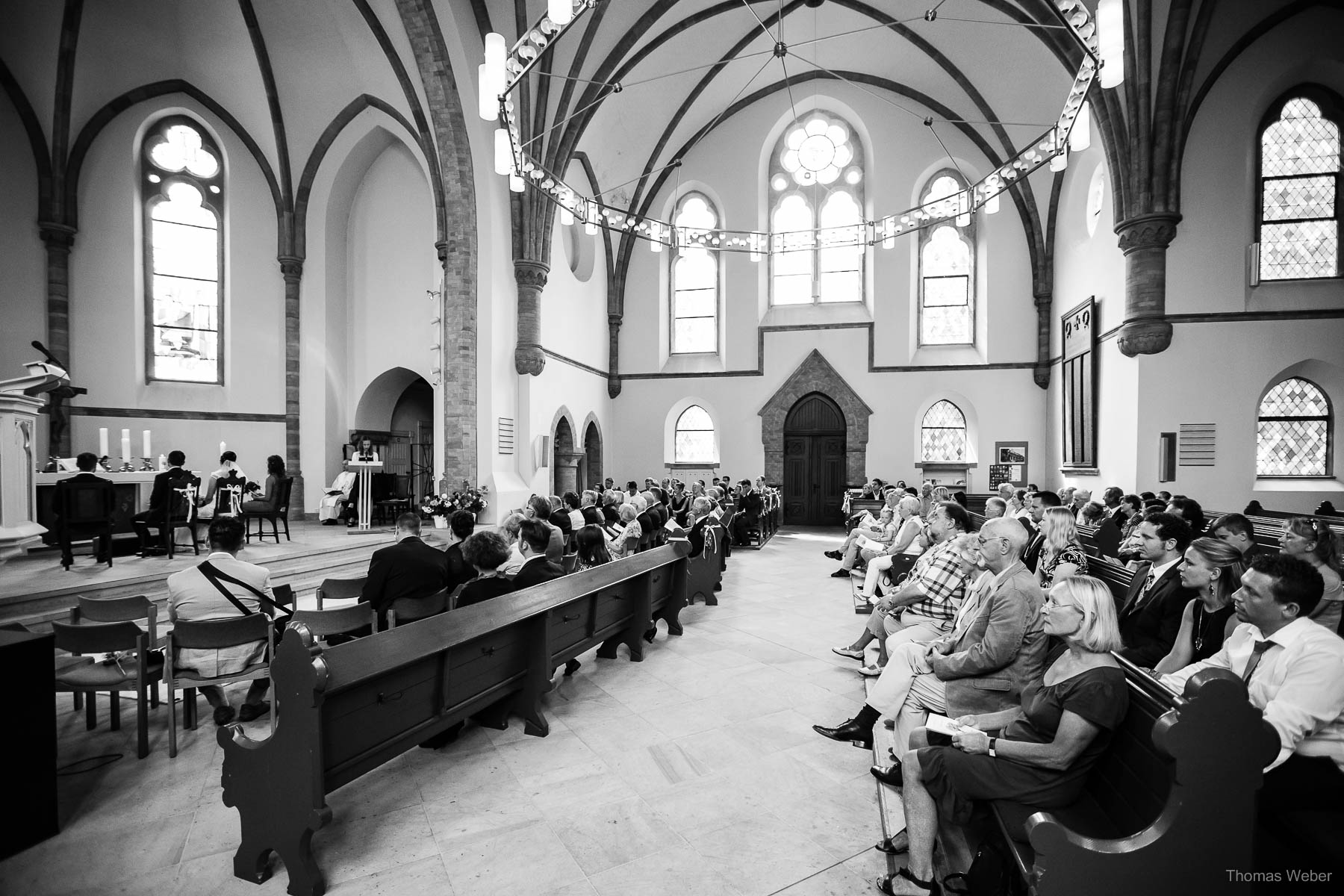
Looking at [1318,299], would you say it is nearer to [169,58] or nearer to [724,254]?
[724,254]

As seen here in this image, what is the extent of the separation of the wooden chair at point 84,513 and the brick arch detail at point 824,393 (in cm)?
1250

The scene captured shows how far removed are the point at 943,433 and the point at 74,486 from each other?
606 inches

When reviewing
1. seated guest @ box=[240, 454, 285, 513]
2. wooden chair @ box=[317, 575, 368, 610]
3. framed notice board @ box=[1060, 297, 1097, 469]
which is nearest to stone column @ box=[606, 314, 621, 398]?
seated guest @ box=[240, 454, 285, 513]

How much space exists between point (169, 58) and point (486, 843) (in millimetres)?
15712

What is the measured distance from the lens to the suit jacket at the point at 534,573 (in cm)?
459

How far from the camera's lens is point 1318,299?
31.7 ft

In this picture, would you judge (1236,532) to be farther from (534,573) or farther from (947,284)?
(947,284)

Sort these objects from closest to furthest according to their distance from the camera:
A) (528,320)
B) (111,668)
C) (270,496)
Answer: (111,668) < (270,496) < (528,320)

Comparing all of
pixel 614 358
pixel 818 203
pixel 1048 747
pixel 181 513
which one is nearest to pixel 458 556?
pixel 1048 747

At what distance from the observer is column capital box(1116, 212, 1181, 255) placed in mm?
9719

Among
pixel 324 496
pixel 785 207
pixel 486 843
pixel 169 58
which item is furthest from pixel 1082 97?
pixel 169 58

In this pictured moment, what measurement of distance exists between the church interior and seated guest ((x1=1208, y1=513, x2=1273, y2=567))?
2.33 metres

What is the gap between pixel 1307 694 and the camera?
1974 millimetres

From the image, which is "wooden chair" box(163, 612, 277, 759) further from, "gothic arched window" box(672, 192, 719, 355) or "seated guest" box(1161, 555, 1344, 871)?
"gothic arched window" box(672, 192, 719, 355)
